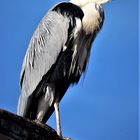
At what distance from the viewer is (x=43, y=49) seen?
7.93 meters

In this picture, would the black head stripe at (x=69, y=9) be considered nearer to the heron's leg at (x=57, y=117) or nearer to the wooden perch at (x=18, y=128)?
the heron's leg at (x=57, y=117)

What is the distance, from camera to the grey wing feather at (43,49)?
7586 mm

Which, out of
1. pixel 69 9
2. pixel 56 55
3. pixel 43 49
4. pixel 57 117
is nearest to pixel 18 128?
pixel 57 117

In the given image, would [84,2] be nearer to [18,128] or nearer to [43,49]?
[43,49]

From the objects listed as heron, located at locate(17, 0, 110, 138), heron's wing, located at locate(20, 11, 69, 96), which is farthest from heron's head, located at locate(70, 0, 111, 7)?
heron's wing, located at locate(20, 11, 69, 96)

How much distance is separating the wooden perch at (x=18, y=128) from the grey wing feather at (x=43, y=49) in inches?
107

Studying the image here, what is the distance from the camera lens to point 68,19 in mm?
7965

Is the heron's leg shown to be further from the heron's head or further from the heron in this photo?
the heron's head

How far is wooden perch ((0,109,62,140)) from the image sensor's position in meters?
4.34

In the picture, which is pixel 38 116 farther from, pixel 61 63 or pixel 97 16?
pixel 97 16

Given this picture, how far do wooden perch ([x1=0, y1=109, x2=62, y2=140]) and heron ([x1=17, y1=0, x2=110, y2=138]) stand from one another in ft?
7.39

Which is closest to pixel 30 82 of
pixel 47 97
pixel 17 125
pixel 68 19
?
pixel 47 97

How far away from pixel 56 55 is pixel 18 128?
10.7 feet

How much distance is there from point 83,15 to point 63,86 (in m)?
1.22
